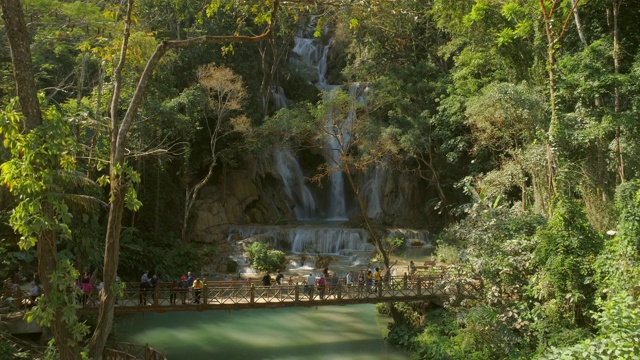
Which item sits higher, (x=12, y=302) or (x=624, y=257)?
(x=624, y=257)

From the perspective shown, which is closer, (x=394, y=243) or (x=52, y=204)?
(x=52, y=204)

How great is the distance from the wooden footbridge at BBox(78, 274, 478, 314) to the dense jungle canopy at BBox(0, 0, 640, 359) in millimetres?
677

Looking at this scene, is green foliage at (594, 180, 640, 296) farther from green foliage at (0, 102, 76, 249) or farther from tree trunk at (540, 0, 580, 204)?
green foliage at (0, 102, 76, 249)

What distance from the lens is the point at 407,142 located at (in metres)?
25.4

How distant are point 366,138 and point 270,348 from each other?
12193mm

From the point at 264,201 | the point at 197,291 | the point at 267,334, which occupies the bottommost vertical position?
the point at 267,334

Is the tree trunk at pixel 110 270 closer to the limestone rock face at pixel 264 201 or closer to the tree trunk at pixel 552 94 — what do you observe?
the tree trunk at pixel 552 94

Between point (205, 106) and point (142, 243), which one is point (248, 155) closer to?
point (205, 106)

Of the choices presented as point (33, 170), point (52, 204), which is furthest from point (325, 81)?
point (33, 170)

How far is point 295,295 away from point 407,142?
40.6 ft

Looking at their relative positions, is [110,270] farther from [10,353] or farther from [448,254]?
[448,254]

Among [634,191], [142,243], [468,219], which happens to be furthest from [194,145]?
[634,191]

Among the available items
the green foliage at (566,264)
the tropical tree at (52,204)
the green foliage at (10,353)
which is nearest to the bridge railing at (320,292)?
the green foliage at (566,264)

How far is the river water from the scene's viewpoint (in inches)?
604
